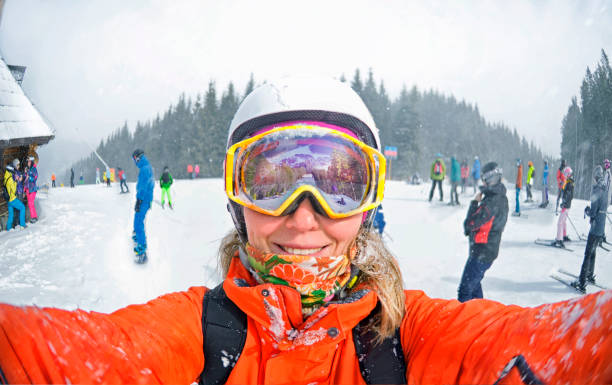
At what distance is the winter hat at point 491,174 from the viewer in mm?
3482

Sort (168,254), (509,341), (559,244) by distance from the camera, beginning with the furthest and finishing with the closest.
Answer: (168,254) → (559,244) → (509,341)

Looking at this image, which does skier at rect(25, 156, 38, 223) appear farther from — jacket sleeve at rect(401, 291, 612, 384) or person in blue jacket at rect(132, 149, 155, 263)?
person in blue jacket at rect(132, 149, 155, 263)

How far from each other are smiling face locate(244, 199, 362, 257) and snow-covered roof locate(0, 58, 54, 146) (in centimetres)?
88

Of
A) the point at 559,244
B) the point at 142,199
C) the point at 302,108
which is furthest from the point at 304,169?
the point at 142,199

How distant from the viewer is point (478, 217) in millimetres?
3789

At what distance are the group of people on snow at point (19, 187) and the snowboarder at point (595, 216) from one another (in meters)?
1.99

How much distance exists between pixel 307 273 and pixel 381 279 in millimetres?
375

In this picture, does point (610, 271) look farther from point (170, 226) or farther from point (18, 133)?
point (170, 226)

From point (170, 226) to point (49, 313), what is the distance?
9.53 m

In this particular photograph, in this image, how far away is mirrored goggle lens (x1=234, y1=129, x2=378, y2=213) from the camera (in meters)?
1.47

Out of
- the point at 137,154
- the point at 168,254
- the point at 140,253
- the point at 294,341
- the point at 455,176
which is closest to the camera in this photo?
the point at 294,341

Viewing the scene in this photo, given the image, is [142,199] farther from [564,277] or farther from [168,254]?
[564,277]

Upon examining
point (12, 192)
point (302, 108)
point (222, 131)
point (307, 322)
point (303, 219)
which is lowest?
point (307, 322)

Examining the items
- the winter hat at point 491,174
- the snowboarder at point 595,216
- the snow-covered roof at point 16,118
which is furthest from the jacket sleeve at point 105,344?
the winter hat at point 491,174
